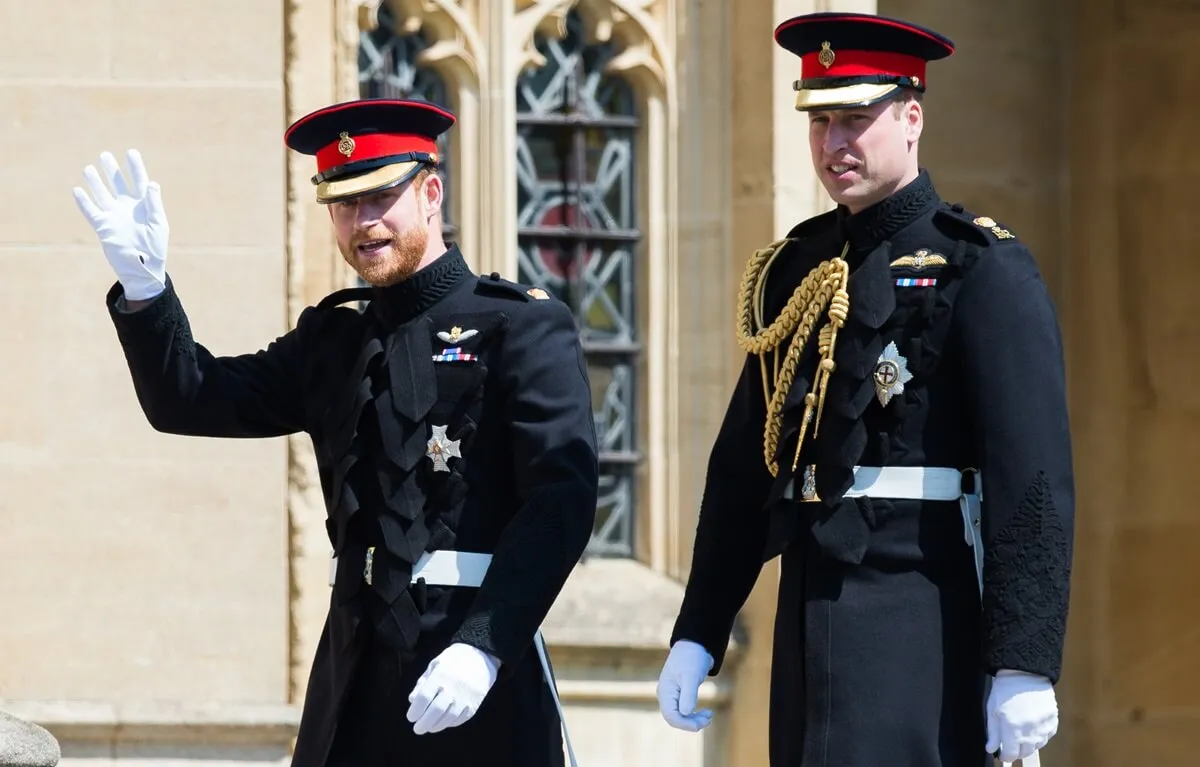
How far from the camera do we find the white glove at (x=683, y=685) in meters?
4.91

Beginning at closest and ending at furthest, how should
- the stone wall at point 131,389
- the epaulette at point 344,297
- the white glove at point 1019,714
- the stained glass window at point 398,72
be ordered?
the white glove at point 1019,714, the epaulette at point 344,297, the stone wall at point 131,389, the stained glass window at point 398,72

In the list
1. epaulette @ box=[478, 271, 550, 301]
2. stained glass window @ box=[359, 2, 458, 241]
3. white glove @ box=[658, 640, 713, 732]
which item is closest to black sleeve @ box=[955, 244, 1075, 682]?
white glove @ box=[658, 640, 713, 732]

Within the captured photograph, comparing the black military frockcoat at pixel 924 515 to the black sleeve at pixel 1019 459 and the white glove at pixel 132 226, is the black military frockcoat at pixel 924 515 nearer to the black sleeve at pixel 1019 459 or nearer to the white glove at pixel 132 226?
the black sleeve at pixel 1019 459

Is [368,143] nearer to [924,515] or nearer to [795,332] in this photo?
[795,332]

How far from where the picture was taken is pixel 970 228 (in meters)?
4.72

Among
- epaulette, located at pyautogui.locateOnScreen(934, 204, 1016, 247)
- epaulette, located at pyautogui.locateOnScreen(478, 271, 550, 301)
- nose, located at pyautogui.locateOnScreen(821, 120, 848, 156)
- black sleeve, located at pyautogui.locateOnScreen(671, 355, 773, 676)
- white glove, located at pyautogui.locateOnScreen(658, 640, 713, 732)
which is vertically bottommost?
white glove, located at pyautogui.locateOnScreen(658, 640, 713, 732)

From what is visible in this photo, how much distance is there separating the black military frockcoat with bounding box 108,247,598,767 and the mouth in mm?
95

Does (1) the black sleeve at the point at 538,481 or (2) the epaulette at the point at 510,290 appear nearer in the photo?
(1) the black sleeve at the point at 538,481

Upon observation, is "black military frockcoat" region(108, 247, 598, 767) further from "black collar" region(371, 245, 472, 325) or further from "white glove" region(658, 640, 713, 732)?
"white glove" region(658, 640, 713, 732)

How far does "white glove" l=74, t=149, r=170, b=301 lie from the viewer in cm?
499

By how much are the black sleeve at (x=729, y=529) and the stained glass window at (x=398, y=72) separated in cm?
319

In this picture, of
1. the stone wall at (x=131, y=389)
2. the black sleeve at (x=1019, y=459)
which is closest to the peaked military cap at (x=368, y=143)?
the black sleeve at (x=1019, y=459)

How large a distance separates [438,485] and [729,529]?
561mm

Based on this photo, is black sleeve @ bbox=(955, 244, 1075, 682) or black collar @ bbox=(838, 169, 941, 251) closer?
black sleeve @ bbox=(955, 244, 1075, 682)
